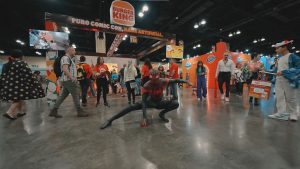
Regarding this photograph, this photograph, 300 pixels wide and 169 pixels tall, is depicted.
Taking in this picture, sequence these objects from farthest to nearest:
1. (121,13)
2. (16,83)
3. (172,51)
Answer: (172,51) < (121,13) < (16,83)

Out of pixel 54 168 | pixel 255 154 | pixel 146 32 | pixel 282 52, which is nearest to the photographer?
pixel 54 168

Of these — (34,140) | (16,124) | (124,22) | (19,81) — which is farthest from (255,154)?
(124,22)

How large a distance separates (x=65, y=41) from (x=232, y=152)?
23.6 ft

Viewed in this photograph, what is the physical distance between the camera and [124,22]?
22.1ft

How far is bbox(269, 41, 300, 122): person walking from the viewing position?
110 inches

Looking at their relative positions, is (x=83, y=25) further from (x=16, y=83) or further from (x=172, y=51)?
(x=172, y=51)

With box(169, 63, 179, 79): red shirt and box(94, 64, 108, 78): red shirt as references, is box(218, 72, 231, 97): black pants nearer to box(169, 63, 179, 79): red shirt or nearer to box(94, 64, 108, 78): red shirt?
box(169, 63, 179, 79): red shirt

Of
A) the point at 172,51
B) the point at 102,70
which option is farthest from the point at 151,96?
the point at 172,51

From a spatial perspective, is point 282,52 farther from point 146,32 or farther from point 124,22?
point 146,32

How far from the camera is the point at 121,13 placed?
6.61m

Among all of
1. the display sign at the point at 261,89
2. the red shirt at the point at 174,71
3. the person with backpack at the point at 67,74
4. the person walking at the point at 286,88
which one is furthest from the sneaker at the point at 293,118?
the person with backpack at the point at 67,74

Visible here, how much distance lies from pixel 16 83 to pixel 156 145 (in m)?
3.34

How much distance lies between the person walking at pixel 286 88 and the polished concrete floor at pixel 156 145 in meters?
0.34

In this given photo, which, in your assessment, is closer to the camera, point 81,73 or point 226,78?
point 81,73
